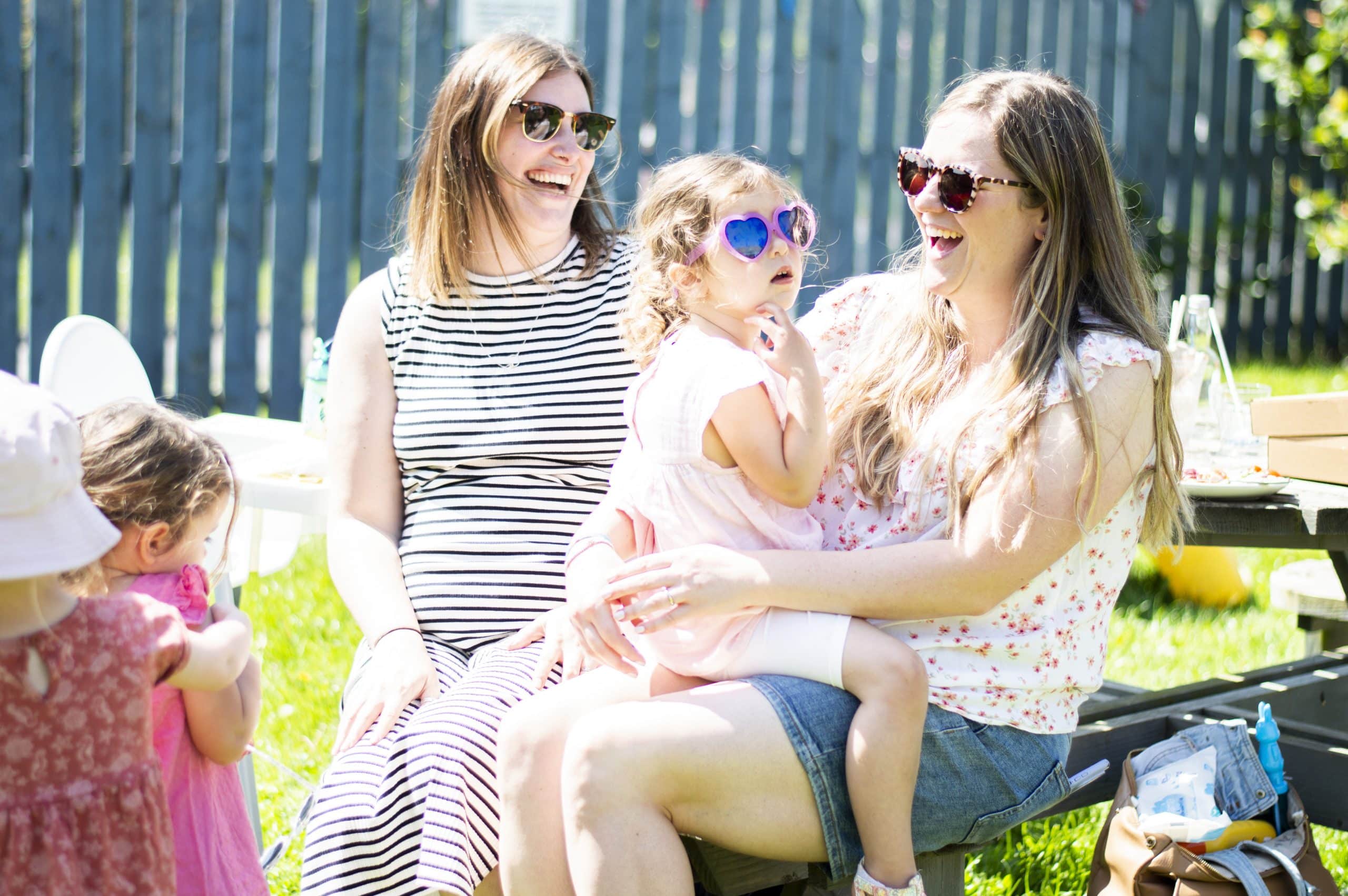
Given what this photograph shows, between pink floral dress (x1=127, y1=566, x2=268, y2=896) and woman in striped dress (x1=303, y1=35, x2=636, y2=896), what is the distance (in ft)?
1.45

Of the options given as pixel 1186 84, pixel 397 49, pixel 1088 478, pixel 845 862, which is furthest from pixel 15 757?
pixel 1186 84

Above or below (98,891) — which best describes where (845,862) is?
below

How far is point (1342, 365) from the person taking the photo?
8.48m

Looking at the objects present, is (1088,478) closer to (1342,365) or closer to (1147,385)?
(1147,385)

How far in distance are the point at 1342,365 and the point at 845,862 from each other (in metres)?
7.66

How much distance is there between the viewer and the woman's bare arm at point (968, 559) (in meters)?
2.04

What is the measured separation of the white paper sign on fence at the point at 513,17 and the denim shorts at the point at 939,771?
16.0 ft

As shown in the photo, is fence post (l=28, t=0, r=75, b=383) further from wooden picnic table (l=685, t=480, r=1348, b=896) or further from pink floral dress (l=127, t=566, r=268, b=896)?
wooden picnic table (l=685, t=480, r=1348, b=896)

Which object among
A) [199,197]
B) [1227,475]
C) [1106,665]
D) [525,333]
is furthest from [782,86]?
[1227,475]

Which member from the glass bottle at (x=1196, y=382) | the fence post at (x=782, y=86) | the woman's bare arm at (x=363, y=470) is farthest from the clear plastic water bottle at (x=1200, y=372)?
the fence post at (x=782, y=86)

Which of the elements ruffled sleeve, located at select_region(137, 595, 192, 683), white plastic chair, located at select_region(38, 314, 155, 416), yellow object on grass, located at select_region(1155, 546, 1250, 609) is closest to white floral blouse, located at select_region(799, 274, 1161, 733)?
ruffled sleeve, located at select_region(137, 595, 192, 683)

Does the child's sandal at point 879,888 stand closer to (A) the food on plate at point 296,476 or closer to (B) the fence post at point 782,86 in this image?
(A) the food on plate at point 296,476

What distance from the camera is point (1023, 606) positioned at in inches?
83.2

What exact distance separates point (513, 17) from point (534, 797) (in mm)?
5074
